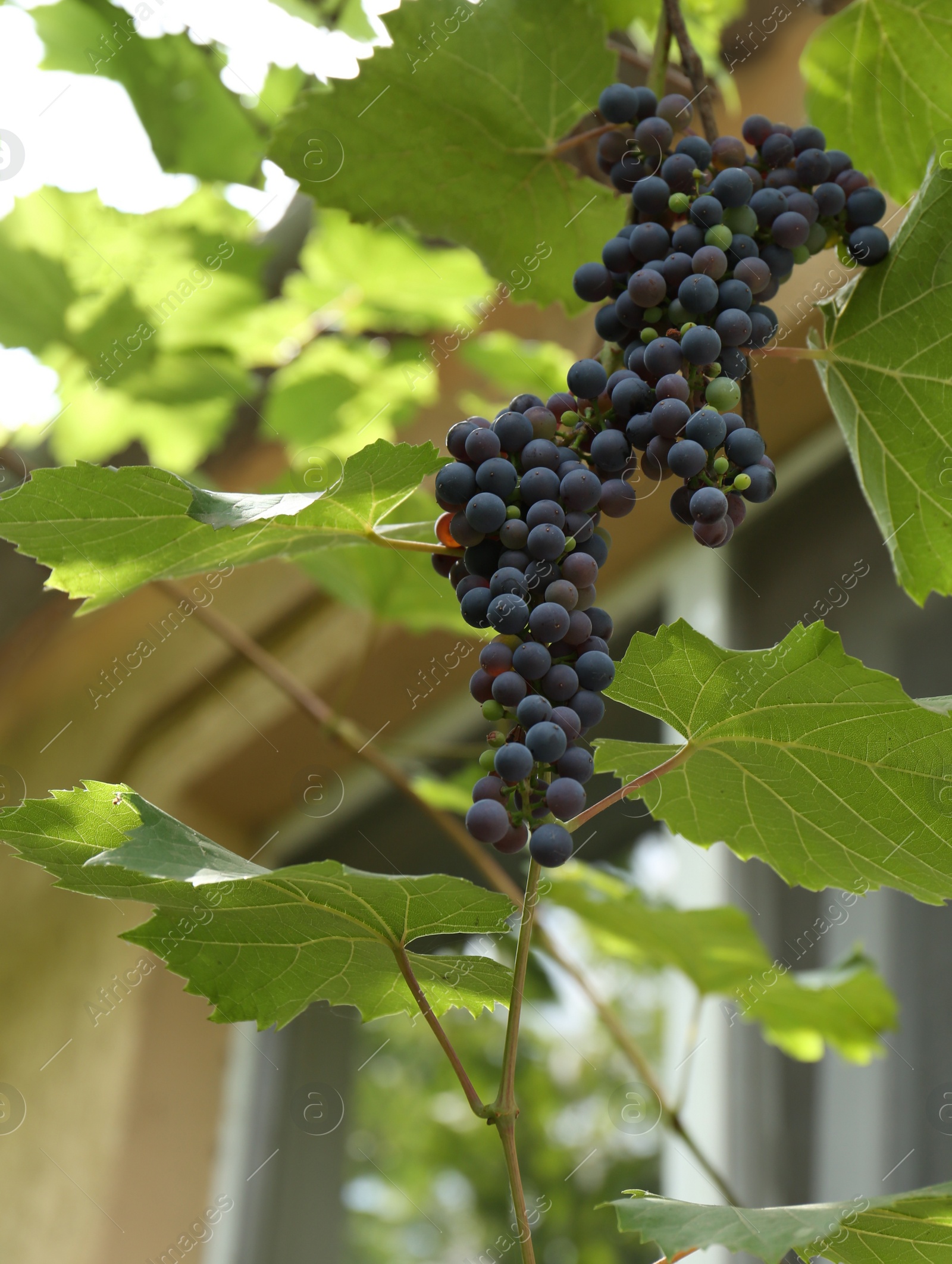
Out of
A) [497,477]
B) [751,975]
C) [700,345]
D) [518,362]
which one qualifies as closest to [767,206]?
[700,345]

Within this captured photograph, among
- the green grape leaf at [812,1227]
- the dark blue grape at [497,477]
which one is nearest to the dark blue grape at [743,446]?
the dark blue grape at [497,477]

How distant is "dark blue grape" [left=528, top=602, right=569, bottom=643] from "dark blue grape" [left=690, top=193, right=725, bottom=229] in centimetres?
23

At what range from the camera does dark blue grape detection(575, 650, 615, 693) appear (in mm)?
472

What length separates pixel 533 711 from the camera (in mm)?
448

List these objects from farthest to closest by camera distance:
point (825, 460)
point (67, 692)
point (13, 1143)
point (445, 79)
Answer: point (67, 692) < point (13, 1143) < point (825, 460) < point (445, 79)

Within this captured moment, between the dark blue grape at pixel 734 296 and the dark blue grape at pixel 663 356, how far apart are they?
4 centimetres

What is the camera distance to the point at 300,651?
1.74 metres

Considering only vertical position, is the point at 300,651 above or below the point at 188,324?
below

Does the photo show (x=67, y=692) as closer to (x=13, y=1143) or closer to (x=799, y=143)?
(x=13, y=1143)

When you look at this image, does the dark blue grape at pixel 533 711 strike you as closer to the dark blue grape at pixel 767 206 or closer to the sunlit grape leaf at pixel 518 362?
the dark blue grape at pixel 767 206

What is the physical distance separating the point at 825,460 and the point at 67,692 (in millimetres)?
1333

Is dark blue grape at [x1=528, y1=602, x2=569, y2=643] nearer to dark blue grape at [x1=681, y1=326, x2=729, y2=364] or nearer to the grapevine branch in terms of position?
dark blue grape at [x1=681, y1=326, x2=729, y2=364]

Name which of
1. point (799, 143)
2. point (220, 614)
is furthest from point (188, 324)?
point (799, 143)

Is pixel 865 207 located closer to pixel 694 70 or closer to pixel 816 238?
pixel 816 238
